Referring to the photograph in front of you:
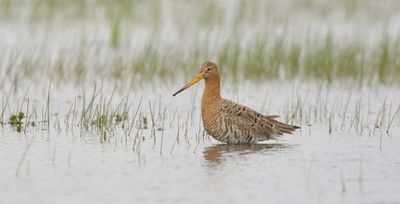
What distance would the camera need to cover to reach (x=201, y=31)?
52.6 feet

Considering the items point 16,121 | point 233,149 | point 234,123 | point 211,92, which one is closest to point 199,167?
point 233,149

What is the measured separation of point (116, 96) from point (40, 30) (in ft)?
14.1

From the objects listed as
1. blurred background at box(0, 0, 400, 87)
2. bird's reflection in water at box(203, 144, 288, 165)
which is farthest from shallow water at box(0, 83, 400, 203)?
blurred background at box(0, 0, 400, 87)

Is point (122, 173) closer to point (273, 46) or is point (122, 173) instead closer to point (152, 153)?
point (152, 153)

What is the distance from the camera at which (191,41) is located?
584 inches

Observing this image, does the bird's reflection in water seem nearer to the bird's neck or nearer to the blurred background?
the bird's neck

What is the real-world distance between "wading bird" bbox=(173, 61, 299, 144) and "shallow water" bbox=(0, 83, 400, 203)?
13 centimetres

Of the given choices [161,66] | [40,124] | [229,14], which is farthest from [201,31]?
[40,124]

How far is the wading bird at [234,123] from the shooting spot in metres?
8.79

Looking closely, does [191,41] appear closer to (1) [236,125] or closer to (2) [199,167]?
(1) [236,125]

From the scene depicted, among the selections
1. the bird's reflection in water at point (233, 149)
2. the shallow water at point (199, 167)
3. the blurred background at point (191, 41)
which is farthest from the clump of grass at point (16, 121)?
the bird's reflection in water at point (233, 149)

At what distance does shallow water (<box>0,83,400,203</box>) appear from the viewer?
6.58m

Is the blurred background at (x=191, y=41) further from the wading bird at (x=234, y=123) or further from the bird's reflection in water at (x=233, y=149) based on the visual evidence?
the bird's reflection in water at (x=233, y=149)

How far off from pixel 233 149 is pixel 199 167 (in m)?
1.09
